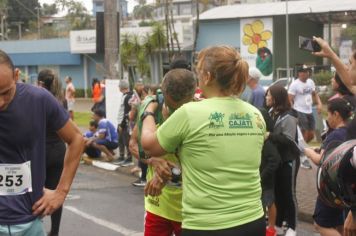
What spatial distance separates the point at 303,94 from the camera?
1235 centimetres

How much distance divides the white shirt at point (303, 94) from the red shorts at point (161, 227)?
8591 mm

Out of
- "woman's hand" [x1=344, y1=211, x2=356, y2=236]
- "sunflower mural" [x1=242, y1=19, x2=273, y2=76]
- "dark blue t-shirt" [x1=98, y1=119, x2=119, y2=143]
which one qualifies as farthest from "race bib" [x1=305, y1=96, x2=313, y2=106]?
"sunflower mural" [x1=242, y1=19, x2=273, y2=76]

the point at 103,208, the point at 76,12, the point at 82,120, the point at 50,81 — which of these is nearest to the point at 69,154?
the point at 50,81

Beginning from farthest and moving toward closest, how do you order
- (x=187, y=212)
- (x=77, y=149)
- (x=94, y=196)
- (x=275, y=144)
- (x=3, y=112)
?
(x=94, y=196)
(x=275, y=144)
(x=77, y=149)
(x=3, y=112)
(x=187, y=212)

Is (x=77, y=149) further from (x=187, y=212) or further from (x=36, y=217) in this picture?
(x=187, y=212)

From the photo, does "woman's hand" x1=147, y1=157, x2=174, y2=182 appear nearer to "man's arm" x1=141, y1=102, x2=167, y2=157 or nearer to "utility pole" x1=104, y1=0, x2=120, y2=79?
"man's arm" x1=141, y1=102, x2=167, y2=157

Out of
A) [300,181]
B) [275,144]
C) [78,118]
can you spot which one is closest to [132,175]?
[300,181]

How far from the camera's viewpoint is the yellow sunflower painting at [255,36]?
31.3m

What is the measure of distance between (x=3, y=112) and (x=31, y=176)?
1.25 ft

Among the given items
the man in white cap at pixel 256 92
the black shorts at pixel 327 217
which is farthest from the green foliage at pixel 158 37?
A: the black shorts at pixel 327 217

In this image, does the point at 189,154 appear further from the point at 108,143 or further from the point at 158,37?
the point at 158,37

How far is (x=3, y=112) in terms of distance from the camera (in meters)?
3.37

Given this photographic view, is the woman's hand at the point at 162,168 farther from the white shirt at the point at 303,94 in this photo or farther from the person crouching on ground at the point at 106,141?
the person crouching on ground at the point at 106,141

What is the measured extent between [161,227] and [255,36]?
28324 millimetres
